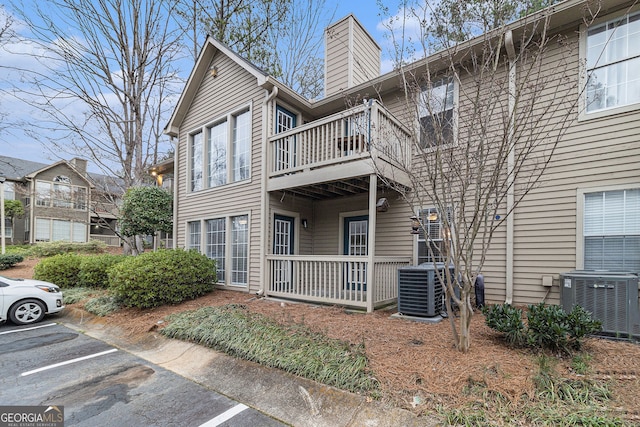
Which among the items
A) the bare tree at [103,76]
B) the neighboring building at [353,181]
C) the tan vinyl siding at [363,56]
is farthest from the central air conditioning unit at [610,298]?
the bare tree at [103,76]

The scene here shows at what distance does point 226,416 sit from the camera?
122 inches

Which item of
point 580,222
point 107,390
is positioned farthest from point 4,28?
point 580,222

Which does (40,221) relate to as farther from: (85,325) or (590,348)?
(590,348)

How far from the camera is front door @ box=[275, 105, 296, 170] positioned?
7902 millimetres

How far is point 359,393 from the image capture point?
3.07 m

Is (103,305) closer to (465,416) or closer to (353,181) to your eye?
(353,181)

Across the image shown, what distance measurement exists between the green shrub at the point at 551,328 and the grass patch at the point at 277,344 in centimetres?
188

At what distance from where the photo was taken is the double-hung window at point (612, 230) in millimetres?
5039

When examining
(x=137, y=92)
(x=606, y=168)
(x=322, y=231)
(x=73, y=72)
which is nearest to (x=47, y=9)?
(x=73, y=72)

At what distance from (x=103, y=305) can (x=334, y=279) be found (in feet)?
18.2

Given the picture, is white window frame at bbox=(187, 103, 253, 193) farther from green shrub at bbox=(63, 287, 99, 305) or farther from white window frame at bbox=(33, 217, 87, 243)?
white window frame at bbox=(33, 217, 87, 243)

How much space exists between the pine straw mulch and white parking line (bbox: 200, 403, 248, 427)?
58.7 inches

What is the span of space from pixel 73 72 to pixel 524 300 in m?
17.6

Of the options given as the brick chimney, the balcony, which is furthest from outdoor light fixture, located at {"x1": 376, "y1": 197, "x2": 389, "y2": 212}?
the brick chimney
